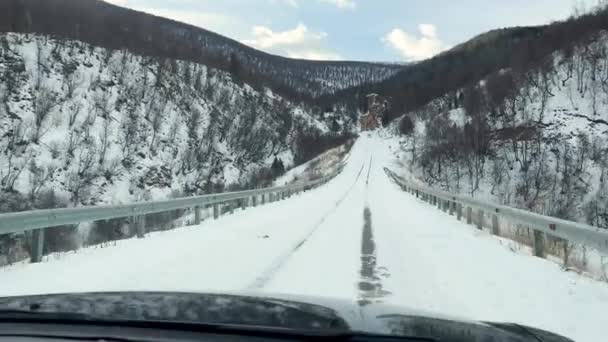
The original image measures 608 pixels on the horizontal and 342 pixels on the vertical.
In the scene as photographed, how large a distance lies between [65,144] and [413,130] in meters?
90.9

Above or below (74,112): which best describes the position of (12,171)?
below

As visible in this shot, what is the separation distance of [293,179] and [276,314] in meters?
56.8

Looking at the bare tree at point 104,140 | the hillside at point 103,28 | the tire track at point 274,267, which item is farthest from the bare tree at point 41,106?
the tire track at point 274,267

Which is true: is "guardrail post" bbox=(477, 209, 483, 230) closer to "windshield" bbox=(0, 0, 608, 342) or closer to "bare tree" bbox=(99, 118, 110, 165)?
"windshield" bbox=(0, 0, 608, 342)

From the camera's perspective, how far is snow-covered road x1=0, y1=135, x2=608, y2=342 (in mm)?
6359

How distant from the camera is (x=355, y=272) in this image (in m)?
8.28

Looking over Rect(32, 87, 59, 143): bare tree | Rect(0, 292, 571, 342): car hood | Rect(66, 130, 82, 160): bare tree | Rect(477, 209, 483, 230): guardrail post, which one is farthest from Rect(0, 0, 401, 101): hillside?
Rect(0, 292, 571, 342): car hood

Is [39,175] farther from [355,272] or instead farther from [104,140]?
[355,272]

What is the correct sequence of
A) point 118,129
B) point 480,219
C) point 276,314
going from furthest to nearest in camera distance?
point 118,129 → point 480,219 → point 276,314

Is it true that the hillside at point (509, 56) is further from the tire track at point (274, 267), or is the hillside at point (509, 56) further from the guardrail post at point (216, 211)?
the tire track at point (274, 267)

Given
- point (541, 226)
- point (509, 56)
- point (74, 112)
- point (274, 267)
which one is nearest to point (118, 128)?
point (74, 112)

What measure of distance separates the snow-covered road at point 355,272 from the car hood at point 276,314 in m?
0.93

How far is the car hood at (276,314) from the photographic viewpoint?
90.5 inches

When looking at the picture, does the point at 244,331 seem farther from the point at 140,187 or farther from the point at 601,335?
the point at 140,187
